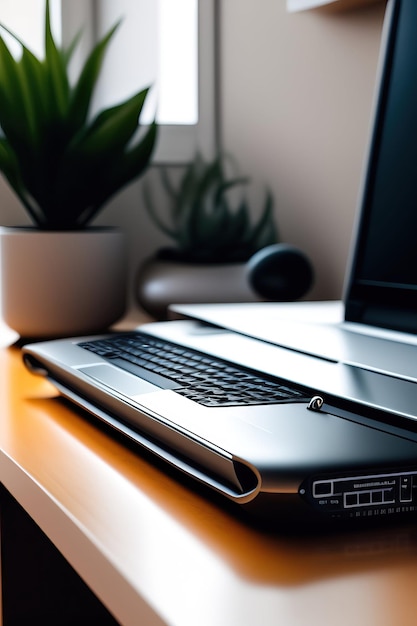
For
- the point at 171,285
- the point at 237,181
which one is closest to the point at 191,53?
the point at 237,181

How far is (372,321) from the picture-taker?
0.81 metres

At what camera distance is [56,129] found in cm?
112

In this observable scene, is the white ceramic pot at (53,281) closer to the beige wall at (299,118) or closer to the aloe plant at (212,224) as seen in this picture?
the aloe plant at (212,224)

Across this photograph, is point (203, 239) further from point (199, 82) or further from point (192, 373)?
point (192, 373)

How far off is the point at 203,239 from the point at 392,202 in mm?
548

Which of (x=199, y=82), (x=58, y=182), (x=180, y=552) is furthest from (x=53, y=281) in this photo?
(x=180, y=552)

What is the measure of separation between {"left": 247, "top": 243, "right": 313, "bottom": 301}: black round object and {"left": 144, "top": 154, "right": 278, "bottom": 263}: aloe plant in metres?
0.12

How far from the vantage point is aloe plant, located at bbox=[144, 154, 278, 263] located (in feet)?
4.28

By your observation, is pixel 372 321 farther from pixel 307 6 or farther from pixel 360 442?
pixel 307 6

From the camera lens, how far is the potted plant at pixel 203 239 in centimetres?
120

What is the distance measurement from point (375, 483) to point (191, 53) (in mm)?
1321

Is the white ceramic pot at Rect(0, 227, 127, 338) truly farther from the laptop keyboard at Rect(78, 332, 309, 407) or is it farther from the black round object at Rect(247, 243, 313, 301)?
the laptop keyboard at Rect(78, 332, 309, 407)

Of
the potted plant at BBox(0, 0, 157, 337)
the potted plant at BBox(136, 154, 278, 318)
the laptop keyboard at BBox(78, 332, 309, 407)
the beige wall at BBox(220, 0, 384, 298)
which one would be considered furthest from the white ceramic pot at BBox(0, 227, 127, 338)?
the beige wall at BBox(220, 0, 384, 298)

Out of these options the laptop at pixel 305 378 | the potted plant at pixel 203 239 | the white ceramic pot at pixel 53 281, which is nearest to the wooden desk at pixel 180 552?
the laptop at pixel 305 378
